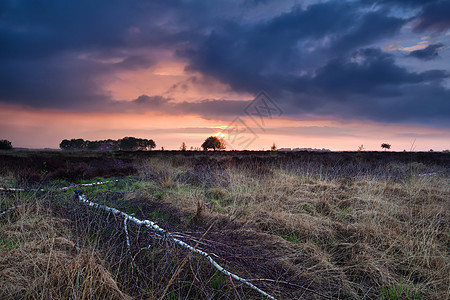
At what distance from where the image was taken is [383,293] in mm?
2486

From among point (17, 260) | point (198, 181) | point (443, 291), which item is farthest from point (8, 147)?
point (443, 291)

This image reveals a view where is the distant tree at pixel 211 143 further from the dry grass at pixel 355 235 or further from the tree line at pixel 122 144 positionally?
the dry grass at pixel 355 235

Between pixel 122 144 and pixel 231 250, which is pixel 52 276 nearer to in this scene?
pixel 231 250

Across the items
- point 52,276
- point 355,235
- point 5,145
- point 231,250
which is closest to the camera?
point 52,276

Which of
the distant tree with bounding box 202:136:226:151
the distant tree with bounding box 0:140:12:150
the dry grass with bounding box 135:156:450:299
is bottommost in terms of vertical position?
the dry grass with bounding box 135:156:450:299

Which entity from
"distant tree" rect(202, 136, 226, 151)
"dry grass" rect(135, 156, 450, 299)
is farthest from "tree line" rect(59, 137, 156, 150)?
"dry grass" rect(135, 156, 450, 299)

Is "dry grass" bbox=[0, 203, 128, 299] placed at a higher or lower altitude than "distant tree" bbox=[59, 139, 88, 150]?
lower

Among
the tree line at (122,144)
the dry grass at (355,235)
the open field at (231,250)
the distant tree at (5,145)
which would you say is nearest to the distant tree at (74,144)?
the tree line at (122,144)

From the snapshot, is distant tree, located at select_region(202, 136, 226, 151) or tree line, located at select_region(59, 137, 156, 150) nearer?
distant tree, located at select_region(202, 136, 226, 151)

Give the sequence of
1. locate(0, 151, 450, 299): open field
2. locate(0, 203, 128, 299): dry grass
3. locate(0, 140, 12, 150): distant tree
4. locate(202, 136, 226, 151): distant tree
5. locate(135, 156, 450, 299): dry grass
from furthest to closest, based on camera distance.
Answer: locate(0, 140, 12, 150): distant tree → locate(202, 136, 226, 151): distant tree → locate(135, 156, 450, 299): dry grass → locate(0, 151, 450, 299): open field → locate(0, 203, 128, 299): dry grass

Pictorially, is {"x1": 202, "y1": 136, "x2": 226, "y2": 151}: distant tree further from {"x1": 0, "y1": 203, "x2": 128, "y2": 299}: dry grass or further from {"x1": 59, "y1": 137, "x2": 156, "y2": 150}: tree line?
{"x1": 0, "y1": 203, "x2": 128, "y2": 299}: dry grass

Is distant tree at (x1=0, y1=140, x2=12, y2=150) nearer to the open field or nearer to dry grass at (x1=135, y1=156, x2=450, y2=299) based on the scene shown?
the open field

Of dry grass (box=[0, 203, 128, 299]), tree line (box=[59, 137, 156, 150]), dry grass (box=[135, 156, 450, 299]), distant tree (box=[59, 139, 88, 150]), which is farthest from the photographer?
distant tree (box=[59, 139, 88, 150])

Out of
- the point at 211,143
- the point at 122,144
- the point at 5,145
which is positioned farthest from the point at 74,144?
the point at 211,143
